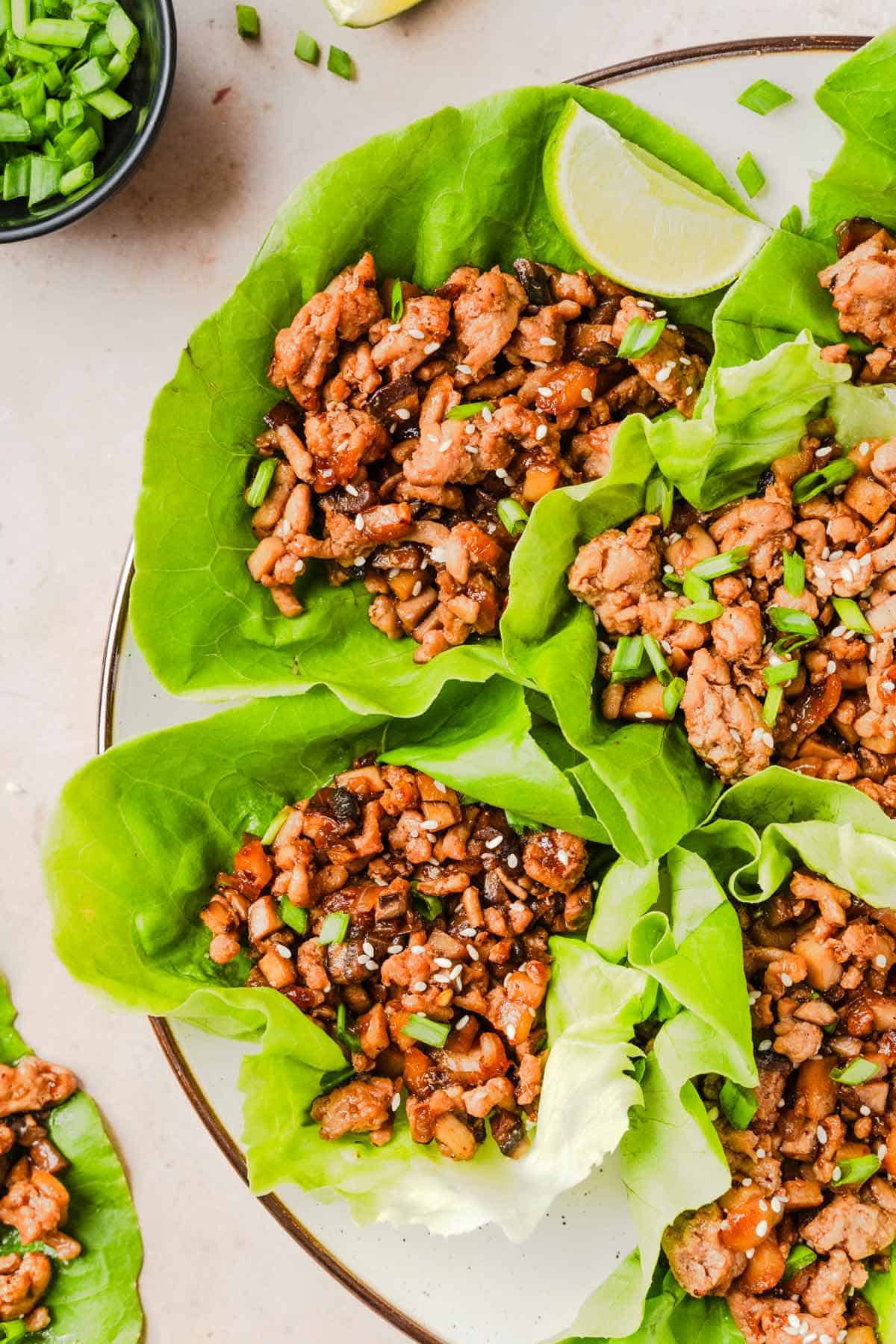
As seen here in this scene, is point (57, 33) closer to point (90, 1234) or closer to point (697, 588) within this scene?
point (697, 588)

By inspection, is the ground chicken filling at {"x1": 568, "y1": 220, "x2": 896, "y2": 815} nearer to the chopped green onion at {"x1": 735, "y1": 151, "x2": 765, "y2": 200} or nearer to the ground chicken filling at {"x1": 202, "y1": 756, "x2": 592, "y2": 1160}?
the chopped green onion at {"x1": 735, "y1": 151, "x2": 765, "y2": 200}

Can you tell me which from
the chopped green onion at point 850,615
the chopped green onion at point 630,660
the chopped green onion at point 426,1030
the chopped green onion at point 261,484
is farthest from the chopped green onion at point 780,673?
the chopped green onion at point 261,484

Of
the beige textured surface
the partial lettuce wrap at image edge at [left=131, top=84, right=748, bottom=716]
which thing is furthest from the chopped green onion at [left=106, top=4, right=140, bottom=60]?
the partial lettuce wrap at image edge at [left=131, top=84, right=748, bottom=716]

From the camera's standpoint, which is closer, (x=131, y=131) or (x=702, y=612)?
(x=702, y=612)

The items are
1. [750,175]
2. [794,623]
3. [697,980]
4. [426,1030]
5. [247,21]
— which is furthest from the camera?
[247,21]

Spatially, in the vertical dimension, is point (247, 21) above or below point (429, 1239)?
above

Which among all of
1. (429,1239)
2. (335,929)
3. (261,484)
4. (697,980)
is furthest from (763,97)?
(429,1239)
